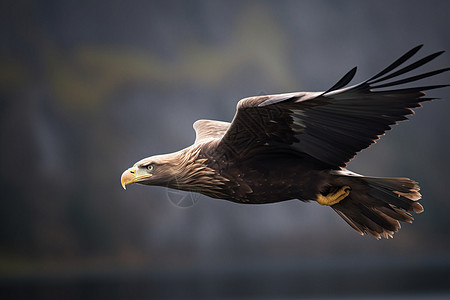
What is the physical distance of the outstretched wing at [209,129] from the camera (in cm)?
281

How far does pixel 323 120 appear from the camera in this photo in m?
2.08

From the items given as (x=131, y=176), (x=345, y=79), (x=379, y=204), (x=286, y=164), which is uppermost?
(x=345, y=79)

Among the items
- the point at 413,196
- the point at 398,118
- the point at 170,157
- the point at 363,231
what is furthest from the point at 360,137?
the point at 170,157

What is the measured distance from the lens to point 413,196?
2.22 meters

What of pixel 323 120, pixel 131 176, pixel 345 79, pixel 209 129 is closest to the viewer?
pixel 345 79

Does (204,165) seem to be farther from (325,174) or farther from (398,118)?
(398,118)

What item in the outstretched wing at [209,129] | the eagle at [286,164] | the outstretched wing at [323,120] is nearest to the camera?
the outstretched wing at [323,120]

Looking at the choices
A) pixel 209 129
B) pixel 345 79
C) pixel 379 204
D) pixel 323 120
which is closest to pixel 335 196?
pixel 379 204

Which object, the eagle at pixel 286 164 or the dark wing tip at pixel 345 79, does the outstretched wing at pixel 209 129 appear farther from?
the dark wing tip at pixel 345 79

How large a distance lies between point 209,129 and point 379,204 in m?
1.02

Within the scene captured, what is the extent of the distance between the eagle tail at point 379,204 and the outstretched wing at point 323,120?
0.52 feet

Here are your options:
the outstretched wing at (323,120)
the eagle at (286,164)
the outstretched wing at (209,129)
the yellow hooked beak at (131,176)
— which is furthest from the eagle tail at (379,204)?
the yellow hooked beak at (131,176)

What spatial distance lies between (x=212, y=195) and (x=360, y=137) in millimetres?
665

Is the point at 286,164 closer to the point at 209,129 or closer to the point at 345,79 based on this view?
the point at 345,79
